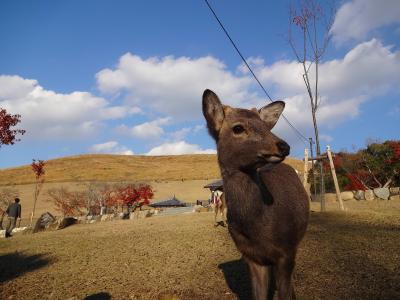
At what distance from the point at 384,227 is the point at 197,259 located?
5.83 meters

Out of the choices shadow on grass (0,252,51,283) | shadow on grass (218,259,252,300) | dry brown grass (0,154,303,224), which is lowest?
shadow on grass (0,252,51,283)

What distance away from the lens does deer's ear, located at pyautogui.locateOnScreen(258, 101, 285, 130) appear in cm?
535

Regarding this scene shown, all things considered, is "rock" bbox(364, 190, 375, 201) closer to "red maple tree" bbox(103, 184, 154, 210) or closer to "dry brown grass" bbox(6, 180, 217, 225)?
"red maple tree" bbox(103, 184, 154, 210)

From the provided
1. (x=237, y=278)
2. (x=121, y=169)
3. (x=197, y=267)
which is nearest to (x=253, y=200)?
(x=237, y=278)

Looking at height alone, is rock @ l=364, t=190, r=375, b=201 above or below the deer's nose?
below

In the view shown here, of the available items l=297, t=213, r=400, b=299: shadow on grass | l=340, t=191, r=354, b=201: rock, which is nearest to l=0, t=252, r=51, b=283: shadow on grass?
l=297, t=213, r=400, b=299: shadow on grass

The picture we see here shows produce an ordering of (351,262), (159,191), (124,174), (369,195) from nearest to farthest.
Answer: (351,262) → (369,195) → (159,191) → (124,174)

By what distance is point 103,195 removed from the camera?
42219mm

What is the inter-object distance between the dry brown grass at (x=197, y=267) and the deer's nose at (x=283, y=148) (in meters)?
3.40

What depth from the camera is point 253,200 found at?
15.4 ft

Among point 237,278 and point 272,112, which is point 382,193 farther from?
point 272,112

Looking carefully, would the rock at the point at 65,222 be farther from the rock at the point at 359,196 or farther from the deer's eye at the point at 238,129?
the deer's eye at the point at 238,129

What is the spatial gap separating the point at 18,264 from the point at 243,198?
9237 millimetres

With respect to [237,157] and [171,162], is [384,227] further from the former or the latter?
[171,162]
